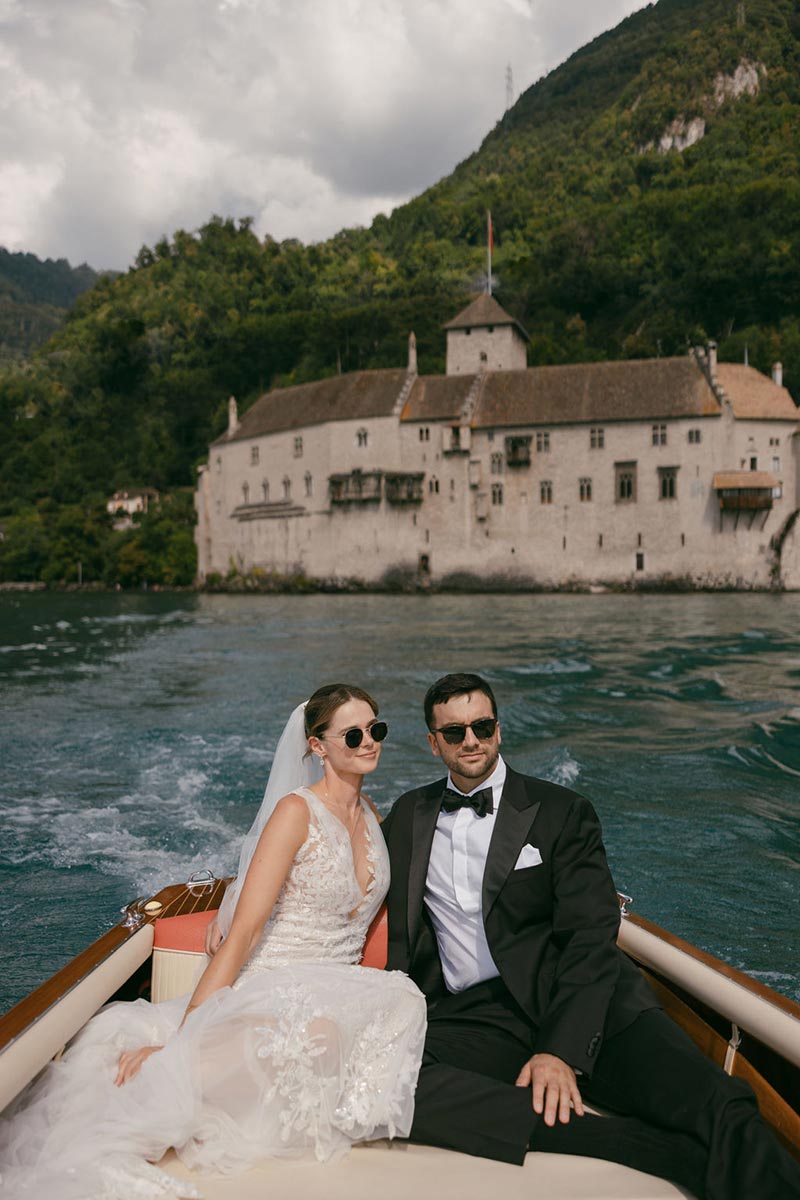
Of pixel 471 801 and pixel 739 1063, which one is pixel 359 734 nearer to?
pixel 471 801

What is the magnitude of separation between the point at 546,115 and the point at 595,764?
158034 mm

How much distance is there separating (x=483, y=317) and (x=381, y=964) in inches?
2464

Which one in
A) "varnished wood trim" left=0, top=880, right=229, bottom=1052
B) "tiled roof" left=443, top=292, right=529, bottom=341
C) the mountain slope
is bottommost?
"varnished wood trim" left=0, top=880, right=229, bottom=1052

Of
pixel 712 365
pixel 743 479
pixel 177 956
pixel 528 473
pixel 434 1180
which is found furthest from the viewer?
pixel 528 473

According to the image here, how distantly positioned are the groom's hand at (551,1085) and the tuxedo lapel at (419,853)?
0.64 m

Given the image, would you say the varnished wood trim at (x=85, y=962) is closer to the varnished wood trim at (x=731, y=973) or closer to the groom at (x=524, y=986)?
the groom at (x=524, y=986)

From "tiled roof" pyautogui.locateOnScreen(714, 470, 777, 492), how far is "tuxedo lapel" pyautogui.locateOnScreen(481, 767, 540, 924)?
52.4m

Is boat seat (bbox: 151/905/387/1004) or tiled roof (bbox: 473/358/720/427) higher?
tiled roof (bbox: 473/358/720/427)

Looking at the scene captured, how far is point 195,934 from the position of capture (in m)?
3.78

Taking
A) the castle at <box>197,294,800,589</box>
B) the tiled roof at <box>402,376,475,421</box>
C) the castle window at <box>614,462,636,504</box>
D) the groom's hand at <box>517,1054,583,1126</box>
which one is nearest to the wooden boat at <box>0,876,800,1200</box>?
the groom's hand at <box>517,1054,583,1126</box>

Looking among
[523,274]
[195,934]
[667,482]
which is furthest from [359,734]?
[523,274]

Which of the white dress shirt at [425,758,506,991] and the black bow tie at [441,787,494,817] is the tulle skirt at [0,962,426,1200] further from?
the black bow tie at [441,787,494,817]

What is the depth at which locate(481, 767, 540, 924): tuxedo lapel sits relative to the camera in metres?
3.38

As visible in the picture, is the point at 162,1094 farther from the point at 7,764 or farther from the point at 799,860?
the point at 7,764
